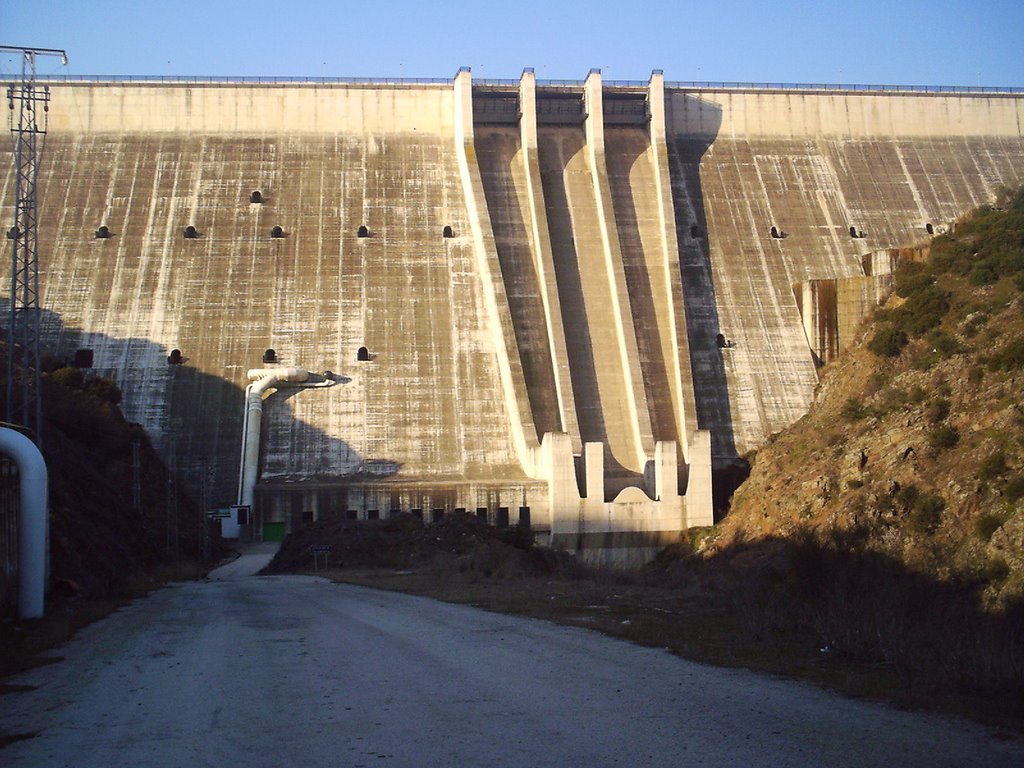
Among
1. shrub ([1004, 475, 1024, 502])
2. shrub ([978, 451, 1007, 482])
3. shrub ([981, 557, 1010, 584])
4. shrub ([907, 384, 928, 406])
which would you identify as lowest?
shrub ([981, 557, 1010, 584])

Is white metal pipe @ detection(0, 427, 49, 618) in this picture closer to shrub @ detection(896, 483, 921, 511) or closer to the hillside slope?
the hillside slope

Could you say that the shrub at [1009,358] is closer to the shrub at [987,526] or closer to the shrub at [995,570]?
the shrub at [987,526]

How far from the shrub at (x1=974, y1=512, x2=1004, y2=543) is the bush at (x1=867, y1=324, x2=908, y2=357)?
1434 cm

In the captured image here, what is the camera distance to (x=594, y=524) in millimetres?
38562

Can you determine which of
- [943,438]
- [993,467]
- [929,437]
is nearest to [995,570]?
[993,467]

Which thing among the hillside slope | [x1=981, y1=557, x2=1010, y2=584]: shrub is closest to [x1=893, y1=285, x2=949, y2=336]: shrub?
the hillside slope

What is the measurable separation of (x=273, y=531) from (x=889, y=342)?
21.5 m

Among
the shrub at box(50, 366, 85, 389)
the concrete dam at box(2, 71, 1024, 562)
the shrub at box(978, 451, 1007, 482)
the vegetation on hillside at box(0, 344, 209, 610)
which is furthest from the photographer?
the concrete dam at box(2, 71, 1024, 562)

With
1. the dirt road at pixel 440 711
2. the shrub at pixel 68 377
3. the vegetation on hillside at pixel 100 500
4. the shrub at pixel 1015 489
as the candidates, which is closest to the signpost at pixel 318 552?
the vegetation on hillside at pixel 100 500

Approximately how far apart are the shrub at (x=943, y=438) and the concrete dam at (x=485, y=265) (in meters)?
10.9

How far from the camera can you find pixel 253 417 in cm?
4078

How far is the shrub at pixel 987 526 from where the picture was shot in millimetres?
23484

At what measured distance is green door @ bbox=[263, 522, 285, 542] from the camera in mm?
38656

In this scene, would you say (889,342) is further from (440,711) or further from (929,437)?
(440,711)
